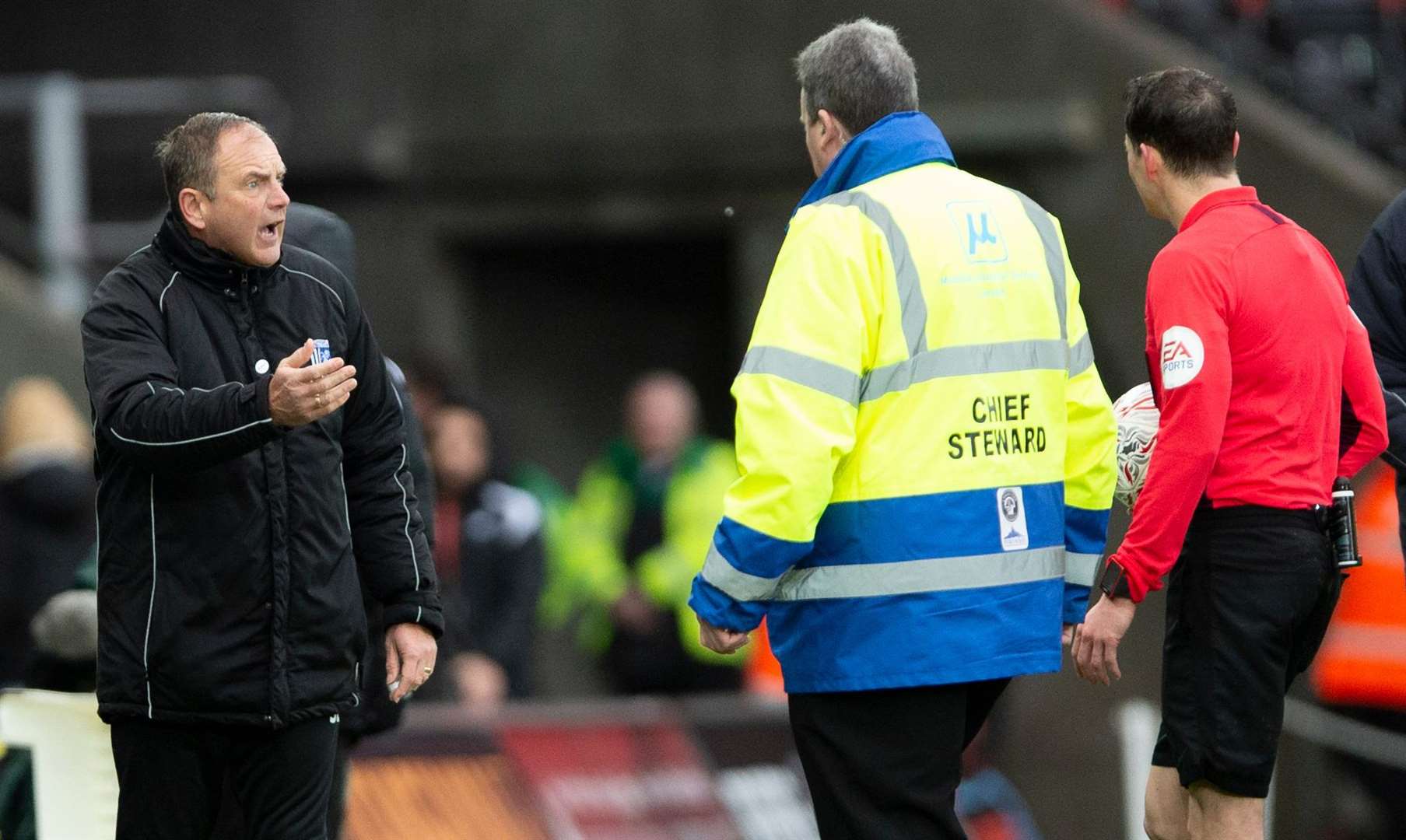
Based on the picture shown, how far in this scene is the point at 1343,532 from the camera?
464 cm

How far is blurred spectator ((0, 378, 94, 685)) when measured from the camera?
27.5 feet

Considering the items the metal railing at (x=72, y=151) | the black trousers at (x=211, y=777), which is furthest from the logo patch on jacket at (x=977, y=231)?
the metal railing at (x=72, y=151)

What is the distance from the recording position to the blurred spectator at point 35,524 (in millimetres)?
8375

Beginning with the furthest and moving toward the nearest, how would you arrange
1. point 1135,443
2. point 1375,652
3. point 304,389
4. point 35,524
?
point 1375,652
point 35,524
point 1135,443
point 304,389

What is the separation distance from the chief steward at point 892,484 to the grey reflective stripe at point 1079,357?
0.37 ft

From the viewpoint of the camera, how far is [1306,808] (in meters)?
9.66

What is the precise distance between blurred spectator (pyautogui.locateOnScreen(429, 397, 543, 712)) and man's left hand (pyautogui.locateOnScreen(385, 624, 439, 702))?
14.2 feet

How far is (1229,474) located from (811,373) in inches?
38.2

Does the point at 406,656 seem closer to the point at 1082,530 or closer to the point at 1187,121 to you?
the point at 1082,530

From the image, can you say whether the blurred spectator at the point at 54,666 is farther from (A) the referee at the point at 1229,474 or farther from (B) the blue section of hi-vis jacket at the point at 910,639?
(A) the referee at the point at 1229,474

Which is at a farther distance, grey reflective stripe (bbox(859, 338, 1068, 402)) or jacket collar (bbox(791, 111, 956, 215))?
jacket collar (bbox(791, 111, 956, 215))

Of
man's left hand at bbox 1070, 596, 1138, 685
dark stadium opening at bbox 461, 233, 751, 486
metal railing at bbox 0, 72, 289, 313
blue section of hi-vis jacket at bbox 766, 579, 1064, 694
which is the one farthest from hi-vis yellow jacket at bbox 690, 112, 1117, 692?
dark stadium opening at bbox 461, 233, 751, 486

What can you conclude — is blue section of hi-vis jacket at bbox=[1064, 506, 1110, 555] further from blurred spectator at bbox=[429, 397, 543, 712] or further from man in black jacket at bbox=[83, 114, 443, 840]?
blurred spectator at bbox=[429, 397, 543, 712]

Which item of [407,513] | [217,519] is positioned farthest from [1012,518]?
[217,519]
